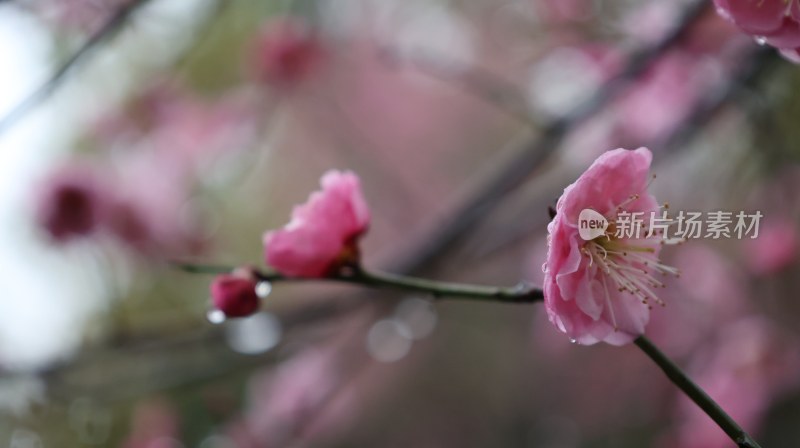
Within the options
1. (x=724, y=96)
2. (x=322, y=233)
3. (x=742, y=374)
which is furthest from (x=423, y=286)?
(x=742, y=374)

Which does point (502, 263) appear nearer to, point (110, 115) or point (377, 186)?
point (377, 186)

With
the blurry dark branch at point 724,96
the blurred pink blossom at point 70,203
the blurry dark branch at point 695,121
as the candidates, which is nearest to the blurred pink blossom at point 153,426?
the blurred pink blossom at point 70,203

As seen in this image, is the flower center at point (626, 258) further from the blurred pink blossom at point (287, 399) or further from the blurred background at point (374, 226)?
the blurred pink blossom at point (287, 399)

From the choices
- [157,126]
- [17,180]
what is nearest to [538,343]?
[157,126]

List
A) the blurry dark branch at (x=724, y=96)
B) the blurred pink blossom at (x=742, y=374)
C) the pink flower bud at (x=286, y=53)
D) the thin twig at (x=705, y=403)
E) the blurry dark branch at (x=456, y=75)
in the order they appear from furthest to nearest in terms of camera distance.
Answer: the pink flower bud at (x=286, y=53)
the blurry dark branch at (x=456, y=75)
the blurred pink blossom at (x=742, y=374)
the blurry dark branch at (x=724, y=96)
the thin twig at (x=705, y=403)

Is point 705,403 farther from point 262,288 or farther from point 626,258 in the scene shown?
point 262,288

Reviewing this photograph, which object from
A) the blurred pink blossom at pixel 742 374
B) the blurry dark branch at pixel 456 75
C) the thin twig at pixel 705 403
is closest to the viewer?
the thin twig at pixel 705 403

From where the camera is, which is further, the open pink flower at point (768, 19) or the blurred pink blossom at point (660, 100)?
the blurred pink blossom at point (660, 100)
